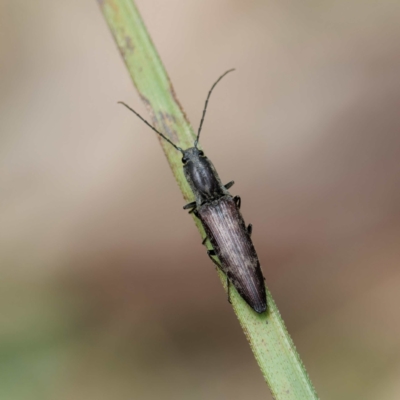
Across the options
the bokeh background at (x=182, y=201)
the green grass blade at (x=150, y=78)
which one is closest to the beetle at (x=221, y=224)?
the green grass blade at (x=150, y=78)

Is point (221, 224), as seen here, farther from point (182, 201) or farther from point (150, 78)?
point (182, 201)

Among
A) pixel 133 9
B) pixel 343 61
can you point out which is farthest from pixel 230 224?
pixel 343 61

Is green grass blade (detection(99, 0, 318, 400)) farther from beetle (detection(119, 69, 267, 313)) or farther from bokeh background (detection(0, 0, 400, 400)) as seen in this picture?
bokeh background (detection(0, 0, 400, 400))

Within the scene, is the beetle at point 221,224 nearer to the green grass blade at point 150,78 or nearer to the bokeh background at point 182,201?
the green grass blade at point 150,78

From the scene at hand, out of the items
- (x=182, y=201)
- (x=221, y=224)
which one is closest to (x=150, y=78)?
(x=221, y=224)

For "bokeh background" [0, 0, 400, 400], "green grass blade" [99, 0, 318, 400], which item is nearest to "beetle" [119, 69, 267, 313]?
"green grass blade" [99, 0, 318, 400]
